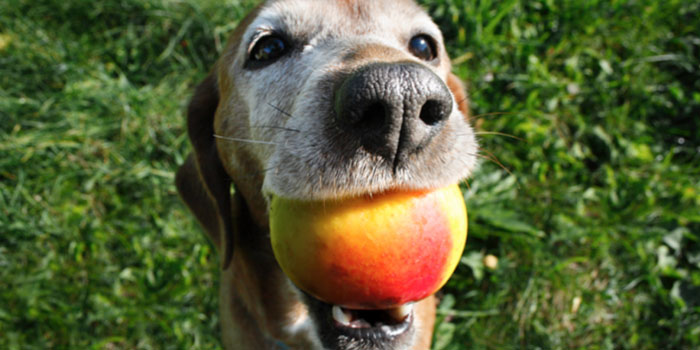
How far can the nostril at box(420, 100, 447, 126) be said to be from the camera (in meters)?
1.51

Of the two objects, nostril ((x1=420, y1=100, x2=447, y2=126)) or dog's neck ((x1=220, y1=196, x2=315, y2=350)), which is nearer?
nostril ((x1=420, y1=100, x2=447, y2=126))

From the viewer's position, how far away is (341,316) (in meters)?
Result: 1.99

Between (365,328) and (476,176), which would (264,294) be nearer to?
(365,328)

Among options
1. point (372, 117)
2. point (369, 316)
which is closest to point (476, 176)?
point (369, 316)

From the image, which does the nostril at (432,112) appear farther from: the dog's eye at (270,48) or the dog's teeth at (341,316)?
the dog's eye at (270,48)

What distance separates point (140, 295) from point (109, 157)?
1.16m

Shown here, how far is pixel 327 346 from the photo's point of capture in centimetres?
198

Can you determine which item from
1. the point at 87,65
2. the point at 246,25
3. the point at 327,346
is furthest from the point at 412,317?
the point at 87,65

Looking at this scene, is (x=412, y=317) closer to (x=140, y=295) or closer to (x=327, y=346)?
(x=327, y=346)

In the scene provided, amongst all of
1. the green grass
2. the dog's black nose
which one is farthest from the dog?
the green grass

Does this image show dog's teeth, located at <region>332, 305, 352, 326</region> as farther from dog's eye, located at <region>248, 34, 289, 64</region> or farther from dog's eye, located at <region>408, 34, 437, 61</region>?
dog's eye, located at <region>408, 34, 437, 61</region>

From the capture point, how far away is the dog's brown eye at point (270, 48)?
2.37 metres

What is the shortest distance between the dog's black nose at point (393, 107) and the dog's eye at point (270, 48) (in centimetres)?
87

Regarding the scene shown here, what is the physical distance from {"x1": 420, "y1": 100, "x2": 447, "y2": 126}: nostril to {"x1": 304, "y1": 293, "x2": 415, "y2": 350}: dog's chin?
75cm
